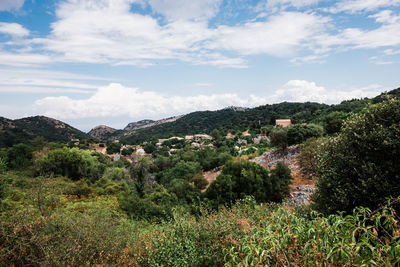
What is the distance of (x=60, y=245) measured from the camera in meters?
4.88

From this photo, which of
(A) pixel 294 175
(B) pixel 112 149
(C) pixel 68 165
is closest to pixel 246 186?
(A) pixel 294 175

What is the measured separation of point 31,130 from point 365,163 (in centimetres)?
7459

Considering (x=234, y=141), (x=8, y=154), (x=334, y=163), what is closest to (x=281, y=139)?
(x=334, y=163)

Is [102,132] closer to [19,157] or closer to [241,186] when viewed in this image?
[19,157]

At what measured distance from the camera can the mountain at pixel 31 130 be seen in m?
48.3

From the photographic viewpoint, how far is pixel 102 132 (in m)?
119

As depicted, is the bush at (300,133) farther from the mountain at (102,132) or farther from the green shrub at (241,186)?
the mountain at (102,132)

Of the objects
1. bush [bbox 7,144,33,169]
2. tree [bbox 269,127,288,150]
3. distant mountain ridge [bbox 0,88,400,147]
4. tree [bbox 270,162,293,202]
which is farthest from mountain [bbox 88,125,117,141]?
tree [bbox 270,162,293,202]

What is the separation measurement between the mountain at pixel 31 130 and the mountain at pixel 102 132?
108 ft

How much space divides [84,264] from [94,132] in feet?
424

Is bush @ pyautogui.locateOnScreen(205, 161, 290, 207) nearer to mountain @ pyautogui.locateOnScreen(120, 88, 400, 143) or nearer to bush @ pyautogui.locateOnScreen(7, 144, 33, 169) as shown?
bush @ pyautogui.locateOnScreen(7, 144, 33, 169)

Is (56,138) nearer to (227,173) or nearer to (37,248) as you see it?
(227,173)

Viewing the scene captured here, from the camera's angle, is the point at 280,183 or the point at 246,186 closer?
the point at 246,186

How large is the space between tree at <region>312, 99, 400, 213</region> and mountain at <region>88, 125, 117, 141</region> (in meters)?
120
